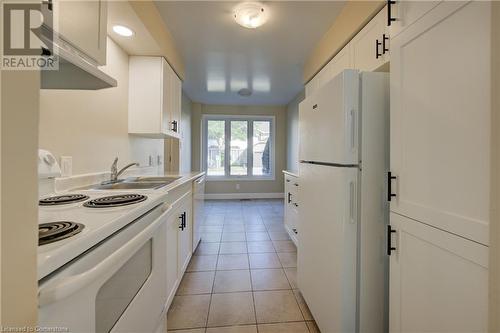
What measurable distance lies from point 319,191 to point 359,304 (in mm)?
641

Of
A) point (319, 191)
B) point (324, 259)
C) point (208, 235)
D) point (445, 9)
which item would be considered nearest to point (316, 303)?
point (324, 259)

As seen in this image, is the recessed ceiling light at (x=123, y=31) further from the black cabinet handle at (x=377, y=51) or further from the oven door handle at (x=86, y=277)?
Result: the black cabinet handle at (x=377, y=51)

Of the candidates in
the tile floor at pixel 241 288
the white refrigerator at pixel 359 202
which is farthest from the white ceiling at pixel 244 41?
the tile floor at pixel 241 288

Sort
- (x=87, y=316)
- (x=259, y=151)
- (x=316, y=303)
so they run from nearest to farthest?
(x=87, y=316), (x=316, y=303), (x=259, y=151)

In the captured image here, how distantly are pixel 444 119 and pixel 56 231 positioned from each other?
1295mm

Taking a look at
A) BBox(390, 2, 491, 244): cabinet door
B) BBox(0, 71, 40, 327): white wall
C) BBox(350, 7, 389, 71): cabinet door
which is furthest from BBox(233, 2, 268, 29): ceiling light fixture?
BBox(0, 71, 40, 327): white wall

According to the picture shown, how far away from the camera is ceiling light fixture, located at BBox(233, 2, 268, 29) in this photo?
2078mm

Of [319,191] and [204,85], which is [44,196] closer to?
[319,191]

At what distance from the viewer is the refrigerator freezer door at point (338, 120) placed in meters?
1.25

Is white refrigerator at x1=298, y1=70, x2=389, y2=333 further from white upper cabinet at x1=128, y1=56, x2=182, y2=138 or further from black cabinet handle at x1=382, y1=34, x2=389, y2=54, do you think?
white upper cabinet at x1=128, y1=56, x2=182, y2=138

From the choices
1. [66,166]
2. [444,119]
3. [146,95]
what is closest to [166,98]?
[146,95]

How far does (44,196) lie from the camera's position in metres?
1.24

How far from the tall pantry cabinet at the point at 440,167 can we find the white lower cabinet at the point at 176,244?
1.37 m

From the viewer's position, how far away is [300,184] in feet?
6.35
